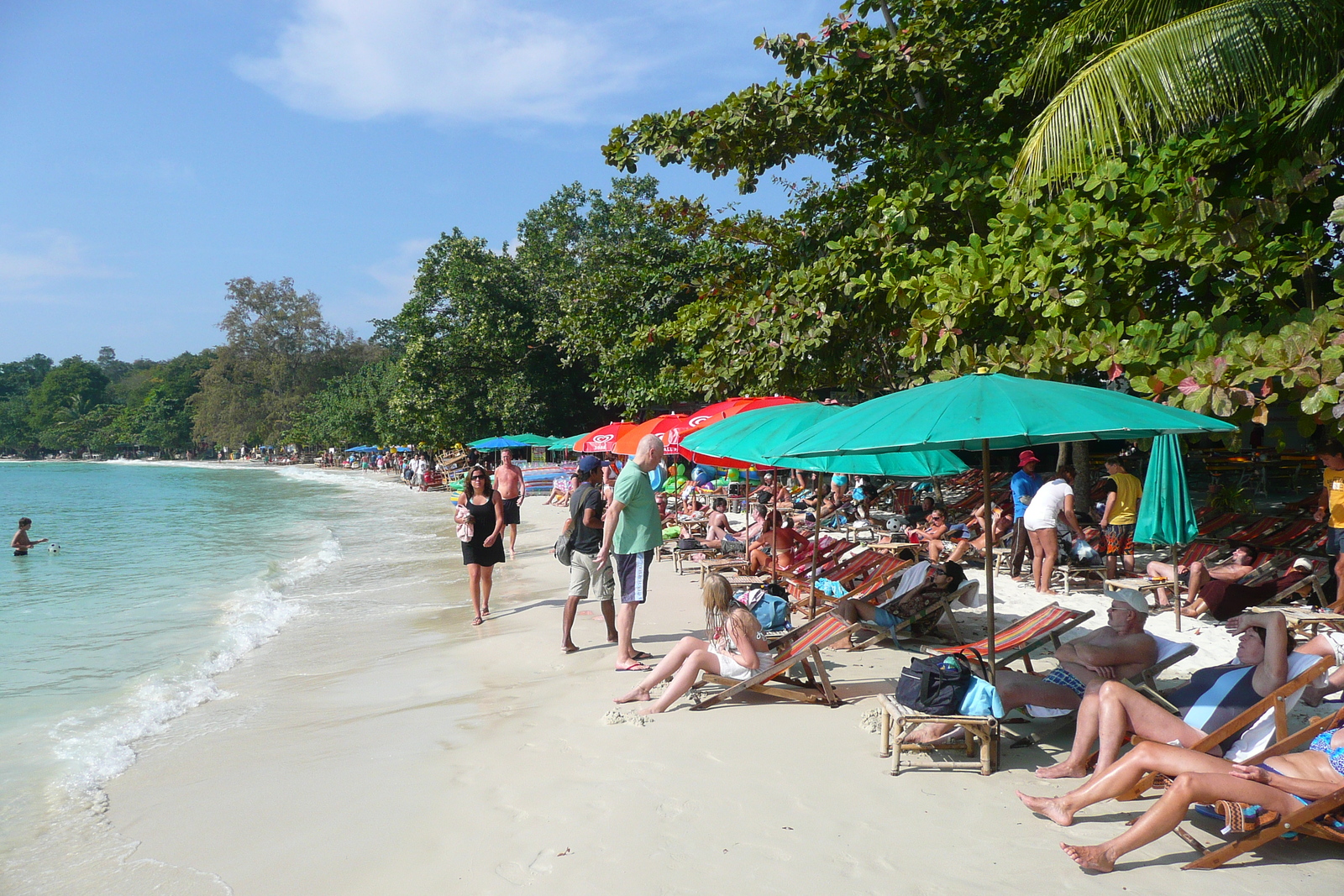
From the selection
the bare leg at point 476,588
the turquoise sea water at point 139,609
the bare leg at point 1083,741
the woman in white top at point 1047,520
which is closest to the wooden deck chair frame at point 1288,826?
the bare leg at point 1083,741

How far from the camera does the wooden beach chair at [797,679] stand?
16.2 ft

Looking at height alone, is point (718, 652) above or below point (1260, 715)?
below

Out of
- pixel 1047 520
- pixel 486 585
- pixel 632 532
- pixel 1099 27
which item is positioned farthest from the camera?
pixel 486 585

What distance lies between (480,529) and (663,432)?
2.36 metres

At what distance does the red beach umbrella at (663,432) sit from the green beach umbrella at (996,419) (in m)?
3.86

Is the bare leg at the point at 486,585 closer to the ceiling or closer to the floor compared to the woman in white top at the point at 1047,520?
closer to the floor

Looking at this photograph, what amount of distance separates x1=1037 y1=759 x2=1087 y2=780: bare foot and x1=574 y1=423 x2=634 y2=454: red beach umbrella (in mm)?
9152

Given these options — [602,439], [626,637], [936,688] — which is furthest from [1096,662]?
[602,439]

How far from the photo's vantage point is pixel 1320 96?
6445 millimetres

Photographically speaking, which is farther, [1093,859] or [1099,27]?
[1099,27]

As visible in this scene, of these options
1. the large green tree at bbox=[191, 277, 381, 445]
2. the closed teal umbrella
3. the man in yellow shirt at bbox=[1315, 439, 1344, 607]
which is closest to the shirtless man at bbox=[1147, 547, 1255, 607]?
the closed teal umbrella

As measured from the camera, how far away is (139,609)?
37.8 feet

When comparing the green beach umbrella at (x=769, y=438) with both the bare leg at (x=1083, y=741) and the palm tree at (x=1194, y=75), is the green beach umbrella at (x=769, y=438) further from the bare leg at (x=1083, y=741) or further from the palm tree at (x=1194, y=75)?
the palm tree at (x=1194, y=75)

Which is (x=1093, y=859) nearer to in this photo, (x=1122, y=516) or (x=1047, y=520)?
(x=1047, y=520)
